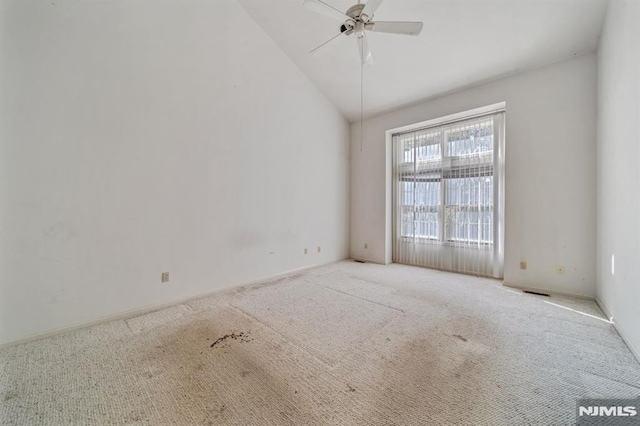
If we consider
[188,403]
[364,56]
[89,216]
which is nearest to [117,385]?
[188,403]

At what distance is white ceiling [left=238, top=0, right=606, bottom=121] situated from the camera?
8.52 feet

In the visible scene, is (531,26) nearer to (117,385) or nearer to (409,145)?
(409,145)

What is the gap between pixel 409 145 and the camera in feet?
15.4

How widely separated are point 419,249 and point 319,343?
3220 mm

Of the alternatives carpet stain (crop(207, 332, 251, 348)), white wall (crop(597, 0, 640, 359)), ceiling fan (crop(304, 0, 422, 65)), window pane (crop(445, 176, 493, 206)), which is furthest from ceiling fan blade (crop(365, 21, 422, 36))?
carpet stain (crop(207, 332, 251, 348))

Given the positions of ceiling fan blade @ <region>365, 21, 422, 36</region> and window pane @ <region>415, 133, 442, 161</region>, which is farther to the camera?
window pane @ <region>415, 133, 442, 161</region>

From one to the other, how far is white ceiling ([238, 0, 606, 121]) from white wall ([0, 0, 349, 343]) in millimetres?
526

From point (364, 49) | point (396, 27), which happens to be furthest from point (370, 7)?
point (364, 49)

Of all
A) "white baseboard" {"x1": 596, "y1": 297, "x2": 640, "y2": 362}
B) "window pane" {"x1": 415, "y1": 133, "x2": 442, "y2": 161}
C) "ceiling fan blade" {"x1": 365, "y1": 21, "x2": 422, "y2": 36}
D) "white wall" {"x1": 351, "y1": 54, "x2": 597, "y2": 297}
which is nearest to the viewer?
"white baseboard" {"x1": 596, "y1": 297, "x2": 640, "y2": 362}

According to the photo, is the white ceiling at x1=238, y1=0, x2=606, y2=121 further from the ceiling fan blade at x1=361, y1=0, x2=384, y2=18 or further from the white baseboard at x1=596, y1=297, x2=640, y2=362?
the white baseboard at x1=596, y1=297, x2=640, y2=362

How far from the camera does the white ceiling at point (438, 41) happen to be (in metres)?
2.60

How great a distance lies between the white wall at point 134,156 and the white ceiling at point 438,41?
20.7 inches

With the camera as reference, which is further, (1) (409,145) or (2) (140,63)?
(1) (409,145)

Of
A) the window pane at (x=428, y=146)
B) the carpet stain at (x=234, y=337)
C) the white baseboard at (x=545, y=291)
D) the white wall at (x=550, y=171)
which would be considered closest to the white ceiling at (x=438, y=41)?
the white wall at (x=550, y=171)
